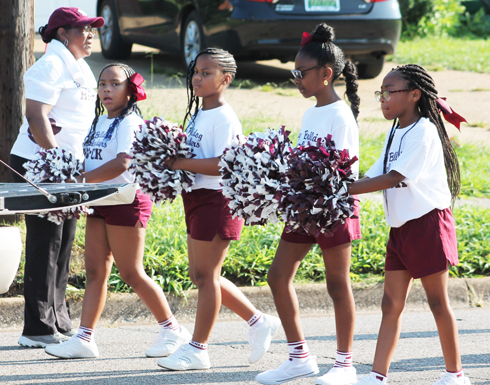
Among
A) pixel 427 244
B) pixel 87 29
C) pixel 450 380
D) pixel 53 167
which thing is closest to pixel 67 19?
pixel 87 29

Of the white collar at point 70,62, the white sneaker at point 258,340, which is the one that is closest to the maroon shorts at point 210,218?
the white sneaker at point 258,340

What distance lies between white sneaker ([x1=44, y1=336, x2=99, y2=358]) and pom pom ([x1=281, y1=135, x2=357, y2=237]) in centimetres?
159

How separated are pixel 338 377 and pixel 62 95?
2349mm

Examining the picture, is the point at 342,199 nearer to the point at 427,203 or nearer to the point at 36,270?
the point at 427,203

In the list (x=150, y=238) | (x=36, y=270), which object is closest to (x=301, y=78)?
(x=36, y=270)

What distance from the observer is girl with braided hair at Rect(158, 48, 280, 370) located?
3.85 m

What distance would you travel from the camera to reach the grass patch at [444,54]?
13297mm

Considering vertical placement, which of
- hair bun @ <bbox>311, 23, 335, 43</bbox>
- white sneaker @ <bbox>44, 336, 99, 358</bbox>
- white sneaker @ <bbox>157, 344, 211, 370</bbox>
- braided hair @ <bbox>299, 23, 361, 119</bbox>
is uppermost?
hair bun @ <bbox>311, 23, 335, 43</bbox>

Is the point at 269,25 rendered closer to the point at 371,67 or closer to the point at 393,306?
the point at 371,67

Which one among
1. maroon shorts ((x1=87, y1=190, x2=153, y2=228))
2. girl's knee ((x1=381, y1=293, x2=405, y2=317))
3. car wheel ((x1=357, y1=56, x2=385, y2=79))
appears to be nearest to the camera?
girl's knee ((x1=381, y1=293, x2=405, y2=317))

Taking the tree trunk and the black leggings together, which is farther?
the tree trunk

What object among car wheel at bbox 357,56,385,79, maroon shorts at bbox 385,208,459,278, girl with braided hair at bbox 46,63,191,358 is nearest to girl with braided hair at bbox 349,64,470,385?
maroon shorts at bbox 385,208,459,278

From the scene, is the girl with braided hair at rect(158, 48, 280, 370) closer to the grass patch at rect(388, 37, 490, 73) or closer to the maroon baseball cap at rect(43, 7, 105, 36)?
the maroon baseball cap at rect(43, 7, 105, 36)

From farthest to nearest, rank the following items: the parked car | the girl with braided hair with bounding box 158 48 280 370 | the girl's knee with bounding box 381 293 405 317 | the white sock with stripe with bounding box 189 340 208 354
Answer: the parked car, the white sock with stripe with bounding box 189 340 208 354, the girl with braided hair with bounding box 158 48 280 370, the girl's knee with bounding box 381 293 405 317
